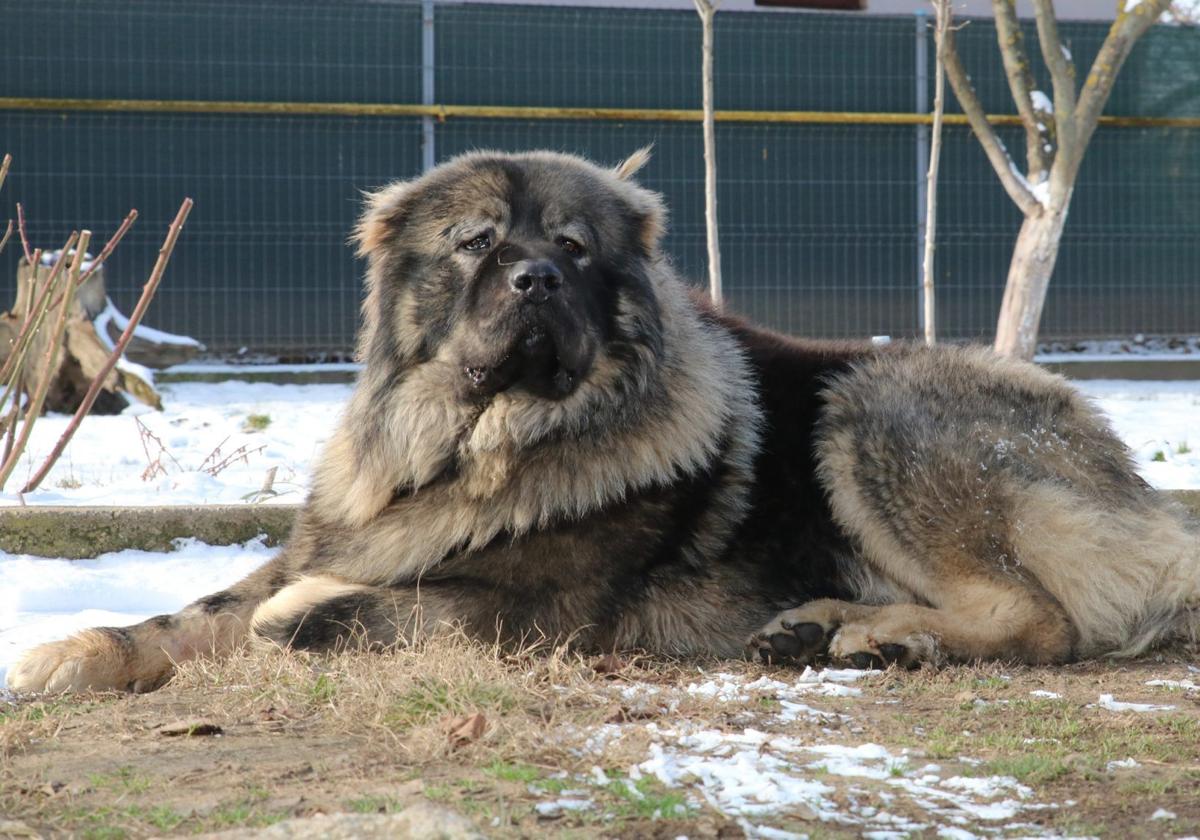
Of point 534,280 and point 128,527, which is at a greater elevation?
point 534,280

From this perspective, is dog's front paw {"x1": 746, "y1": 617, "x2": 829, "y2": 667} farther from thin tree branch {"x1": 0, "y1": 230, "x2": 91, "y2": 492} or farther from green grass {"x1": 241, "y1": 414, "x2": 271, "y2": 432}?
green grass {"x1": 241, "y1": 414, "x2": 271, "y2": 432}

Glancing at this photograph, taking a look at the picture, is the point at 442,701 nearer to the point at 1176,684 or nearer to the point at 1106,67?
the point at 1176,684

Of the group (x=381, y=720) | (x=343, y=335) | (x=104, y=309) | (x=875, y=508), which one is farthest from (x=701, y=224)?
(x=381, y=720)

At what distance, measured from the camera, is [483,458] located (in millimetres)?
4195

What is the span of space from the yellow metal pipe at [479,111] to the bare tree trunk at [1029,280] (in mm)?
2004

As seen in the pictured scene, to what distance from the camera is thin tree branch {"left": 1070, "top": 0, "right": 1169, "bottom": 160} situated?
10.2 meters

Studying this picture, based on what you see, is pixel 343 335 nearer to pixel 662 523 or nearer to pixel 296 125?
pixel 296 125

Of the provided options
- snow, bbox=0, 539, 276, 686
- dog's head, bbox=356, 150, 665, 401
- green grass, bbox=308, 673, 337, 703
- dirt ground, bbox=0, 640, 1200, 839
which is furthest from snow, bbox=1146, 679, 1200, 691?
snow, bbox=0, 539, 276, 686

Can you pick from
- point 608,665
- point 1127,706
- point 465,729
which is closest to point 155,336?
point 608,665

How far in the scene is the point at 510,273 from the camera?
3992 mm

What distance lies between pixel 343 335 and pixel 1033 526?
28.4 ft

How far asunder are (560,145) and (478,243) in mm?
8044

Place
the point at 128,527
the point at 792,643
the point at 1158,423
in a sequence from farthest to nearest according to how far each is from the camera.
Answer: the point at 1158,423 → the point at 128,527 → the point at 792,643

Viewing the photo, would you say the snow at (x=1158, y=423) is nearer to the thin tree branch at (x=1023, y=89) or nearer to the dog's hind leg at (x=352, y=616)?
the thin tree branch at (x=1023, y=89)
